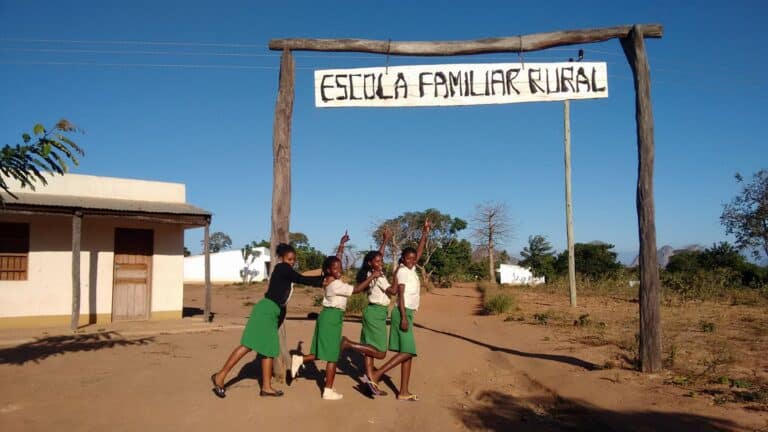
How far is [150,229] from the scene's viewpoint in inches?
590

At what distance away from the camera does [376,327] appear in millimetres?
6828

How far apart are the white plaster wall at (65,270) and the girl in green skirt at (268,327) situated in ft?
27.9

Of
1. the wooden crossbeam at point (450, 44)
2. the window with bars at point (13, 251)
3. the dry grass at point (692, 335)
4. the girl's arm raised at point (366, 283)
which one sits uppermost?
the wooden crossbeam at point (450, 44)

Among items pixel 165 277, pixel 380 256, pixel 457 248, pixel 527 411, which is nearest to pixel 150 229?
pixel 165 277

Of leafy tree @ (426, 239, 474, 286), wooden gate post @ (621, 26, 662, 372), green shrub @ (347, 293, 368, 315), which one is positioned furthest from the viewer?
leafy tree @ (426, 239, 474, 286)

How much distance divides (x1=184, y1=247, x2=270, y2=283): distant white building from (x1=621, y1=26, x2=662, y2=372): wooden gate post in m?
46.0

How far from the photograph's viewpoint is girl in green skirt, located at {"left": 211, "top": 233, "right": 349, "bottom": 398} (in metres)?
6.22

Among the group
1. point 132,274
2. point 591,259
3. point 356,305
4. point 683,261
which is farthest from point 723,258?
point 132,274

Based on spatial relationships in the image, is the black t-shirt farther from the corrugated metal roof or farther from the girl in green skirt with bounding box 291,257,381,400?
the corrugated metal roof

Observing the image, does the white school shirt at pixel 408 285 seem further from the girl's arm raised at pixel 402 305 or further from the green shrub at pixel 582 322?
the green shrub at pixel 582 322

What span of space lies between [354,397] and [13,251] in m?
10.3

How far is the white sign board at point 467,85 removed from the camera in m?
7.50

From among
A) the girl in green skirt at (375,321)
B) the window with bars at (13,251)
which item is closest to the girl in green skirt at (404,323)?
the girl in green skirt at (375,321)

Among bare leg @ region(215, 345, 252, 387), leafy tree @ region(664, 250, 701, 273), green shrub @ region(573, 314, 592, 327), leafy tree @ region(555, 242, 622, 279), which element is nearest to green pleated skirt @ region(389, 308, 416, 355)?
bare leg @ region(215, 345, 252, 387)
